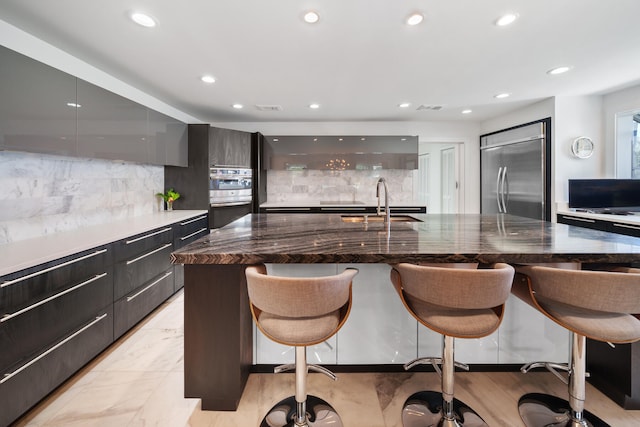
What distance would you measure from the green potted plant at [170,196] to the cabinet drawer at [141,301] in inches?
47.6

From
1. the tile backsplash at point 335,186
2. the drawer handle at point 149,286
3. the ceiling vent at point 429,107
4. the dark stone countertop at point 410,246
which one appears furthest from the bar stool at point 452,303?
the tile backsplash at point 335,186

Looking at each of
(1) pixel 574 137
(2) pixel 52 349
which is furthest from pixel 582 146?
(2) pixel 52 349

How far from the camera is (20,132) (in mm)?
1883

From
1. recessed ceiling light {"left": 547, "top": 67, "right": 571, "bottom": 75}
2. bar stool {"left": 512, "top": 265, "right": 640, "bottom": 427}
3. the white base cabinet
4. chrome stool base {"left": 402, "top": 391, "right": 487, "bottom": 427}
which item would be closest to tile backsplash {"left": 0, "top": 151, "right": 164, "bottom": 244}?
the white base cabinet

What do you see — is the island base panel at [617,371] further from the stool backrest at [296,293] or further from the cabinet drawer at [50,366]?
the cabinet drawer at [50,366]

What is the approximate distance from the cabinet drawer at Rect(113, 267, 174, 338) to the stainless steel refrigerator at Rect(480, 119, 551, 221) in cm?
494

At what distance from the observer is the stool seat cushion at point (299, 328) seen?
1.26 meters

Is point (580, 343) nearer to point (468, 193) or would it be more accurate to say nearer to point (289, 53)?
point (289, 53)

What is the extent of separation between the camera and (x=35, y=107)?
77.8 inches

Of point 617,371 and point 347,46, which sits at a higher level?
point 347,46

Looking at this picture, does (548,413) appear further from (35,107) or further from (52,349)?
(35,107)

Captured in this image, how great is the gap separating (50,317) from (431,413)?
2187mm

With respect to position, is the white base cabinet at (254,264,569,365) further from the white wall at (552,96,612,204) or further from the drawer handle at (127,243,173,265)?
the white wall at (552,96,612,204)

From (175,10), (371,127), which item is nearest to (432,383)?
(175,10)
